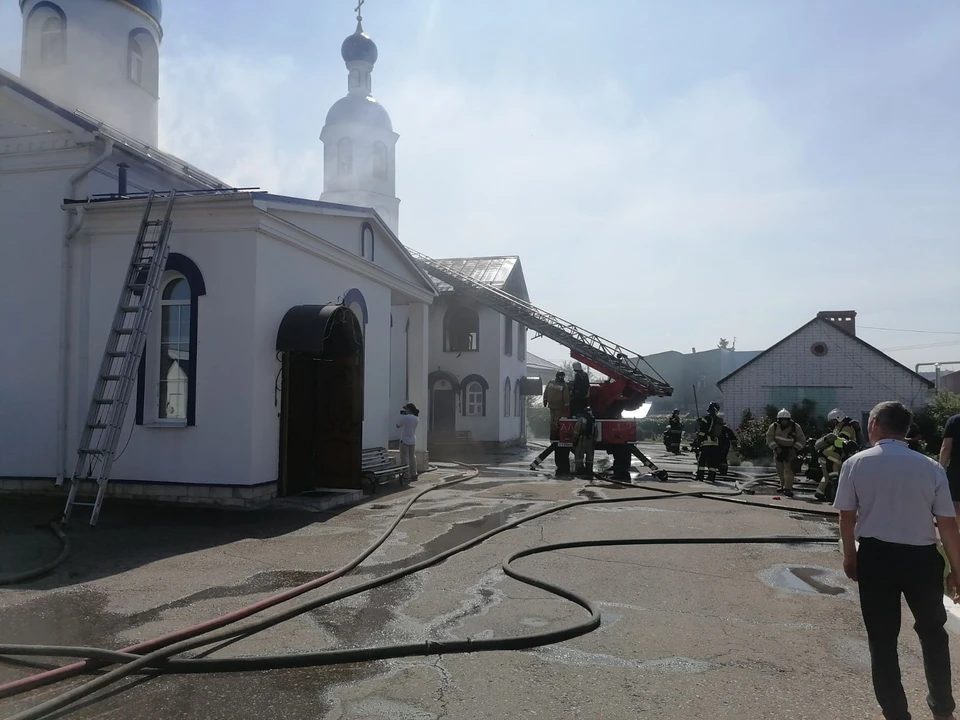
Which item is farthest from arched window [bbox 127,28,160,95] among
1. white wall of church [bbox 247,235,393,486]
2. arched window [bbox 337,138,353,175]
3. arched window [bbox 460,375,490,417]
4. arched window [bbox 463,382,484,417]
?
arched window [bbox 337,138,353,175]

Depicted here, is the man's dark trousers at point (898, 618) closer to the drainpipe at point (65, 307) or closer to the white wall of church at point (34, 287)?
the white wall of church at point (34, 287)

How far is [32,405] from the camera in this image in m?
11.5

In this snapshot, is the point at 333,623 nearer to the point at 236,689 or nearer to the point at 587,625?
the point at 236,689

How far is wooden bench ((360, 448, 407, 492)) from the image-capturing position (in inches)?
512

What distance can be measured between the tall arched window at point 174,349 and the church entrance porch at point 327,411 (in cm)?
153

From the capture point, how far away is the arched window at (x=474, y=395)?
29547mm

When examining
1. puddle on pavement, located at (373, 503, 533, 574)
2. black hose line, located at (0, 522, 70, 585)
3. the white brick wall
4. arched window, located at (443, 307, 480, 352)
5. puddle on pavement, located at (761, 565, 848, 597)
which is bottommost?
puddle on pavement, located at (761, 565, 848, 597)

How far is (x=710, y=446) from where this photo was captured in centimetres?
1678

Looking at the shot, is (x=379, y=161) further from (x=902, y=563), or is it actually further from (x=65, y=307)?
(x=902, y=563)

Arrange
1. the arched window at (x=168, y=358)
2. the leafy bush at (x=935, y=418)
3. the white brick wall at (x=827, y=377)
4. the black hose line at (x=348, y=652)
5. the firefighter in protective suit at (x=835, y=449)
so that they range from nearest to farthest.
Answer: the black hose line at (x=348, y=652)
the arched window at (x=168, y=358)
the firefighter in protective suit at (x=835, y=449)
the leafy bush at (x=935, y=418)
the white brick wall at (x=827, y=377)

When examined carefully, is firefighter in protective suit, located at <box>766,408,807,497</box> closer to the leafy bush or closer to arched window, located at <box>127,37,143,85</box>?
the leafy bush

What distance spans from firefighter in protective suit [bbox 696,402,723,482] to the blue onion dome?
27332 mm

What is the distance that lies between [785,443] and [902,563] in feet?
34.9

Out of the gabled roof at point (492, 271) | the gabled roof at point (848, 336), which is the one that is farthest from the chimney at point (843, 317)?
the gabled roof at point (492, 271)
